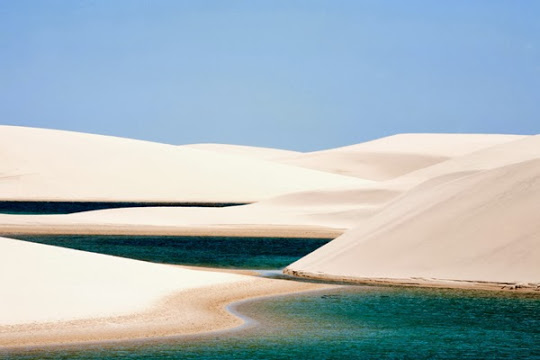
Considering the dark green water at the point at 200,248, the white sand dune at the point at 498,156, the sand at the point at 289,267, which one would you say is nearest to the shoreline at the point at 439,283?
the sand at the point at 289,267

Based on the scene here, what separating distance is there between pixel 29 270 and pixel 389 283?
1089 centimetres

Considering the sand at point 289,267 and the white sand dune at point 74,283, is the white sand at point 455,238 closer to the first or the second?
the sand at point 289,267

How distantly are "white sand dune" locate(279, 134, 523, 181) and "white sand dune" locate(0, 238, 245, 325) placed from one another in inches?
5605

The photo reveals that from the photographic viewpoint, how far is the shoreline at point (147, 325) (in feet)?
66.2

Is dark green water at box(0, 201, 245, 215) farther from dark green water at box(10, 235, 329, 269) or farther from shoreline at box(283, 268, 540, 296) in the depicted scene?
shoreline at box(283, 268, 540, 296)

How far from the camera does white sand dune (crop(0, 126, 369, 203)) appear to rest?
378 ft

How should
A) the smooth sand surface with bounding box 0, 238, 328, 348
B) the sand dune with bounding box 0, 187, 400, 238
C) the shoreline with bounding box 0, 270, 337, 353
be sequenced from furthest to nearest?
the sand dune with bounding box 0, 187, 400, 238 < the smooth sand surface with bounding box 0, 238, 328, 348 < the shoreline with bounding box 0, 270, 337, 353

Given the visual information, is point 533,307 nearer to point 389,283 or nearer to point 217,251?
point 389,283

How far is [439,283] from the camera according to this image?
30.3 meters

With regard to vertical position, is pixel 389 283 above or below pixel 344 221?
below

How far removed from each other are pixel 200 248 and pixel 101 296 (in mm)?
23826

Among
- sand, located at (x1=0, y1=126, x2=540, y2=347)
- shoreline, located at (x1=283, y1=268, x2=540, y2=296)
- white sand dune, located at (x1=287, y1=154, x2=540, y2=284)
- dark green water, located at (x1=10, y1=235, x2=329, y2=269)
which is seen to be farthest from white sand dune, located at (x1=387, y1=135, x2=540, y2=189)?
shoreline, located at (x1=283, y1=268, x2=540, y2=296)

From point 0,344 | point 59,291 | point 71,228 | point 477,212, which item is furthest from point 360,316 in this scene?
point 71,228

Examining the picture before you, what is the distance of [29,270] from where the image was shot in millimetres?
24922
